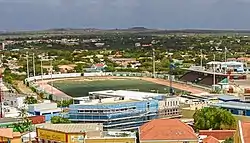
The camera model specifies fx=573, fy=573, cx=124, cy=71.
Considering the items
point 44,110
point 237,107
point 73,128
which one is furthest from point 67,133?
point 44,110

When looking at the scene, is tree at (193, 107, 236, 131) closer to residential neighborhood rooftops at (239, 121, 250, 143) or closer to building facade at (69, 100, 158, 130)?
building facade at (69, 100, 158, 130)

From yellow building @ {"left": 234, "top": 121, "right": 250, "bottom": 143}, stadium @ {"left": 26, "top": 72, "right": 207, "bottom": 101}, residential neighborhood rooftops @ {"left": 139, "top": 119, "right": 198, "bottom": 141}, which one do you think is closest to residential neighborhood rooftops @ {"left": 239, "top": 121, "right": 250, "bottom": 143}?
yellow building @ {"left": 234, "top": 121, "right": 250, "bottom": 143}

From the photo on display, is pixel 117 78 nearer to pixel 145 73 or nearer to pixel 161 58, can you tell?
pixel 145 73

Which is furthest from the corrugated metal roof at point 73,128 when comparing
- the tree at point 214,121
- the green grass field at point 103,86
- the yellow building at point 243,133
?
the green grass field at point 103,86

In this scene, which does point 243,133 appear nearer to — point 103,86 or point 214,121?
point 214,121

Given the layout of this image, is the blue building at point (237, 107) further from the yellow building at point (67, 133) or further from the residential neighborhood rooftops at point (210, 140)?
the yellow building at point (67, 133)
